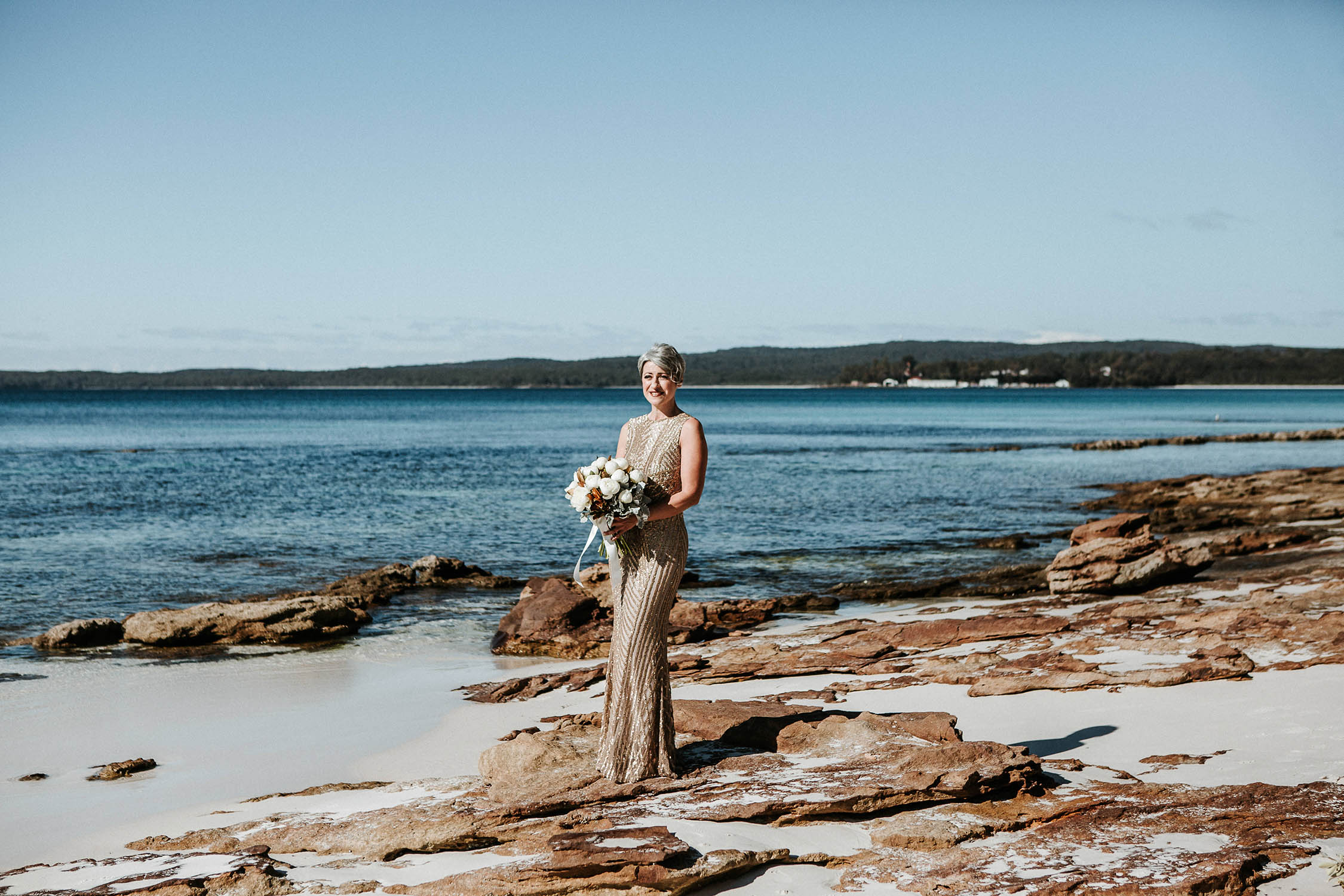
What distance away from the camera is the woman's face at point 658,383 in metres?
6.49

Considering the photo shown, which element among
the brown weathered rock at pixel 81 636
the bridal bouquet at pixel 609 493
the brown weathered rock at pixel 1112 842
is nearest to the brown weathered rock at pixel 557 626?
the brown weathered rock at pixel 81 636

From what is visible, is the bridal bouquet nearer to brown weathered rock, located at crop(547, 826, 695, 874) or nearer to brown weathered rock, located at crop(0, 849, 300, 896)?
brown weathered rock, located at crop(547, 826, 695, 874)

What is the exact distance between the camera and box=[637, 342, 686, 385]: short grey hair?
6.50 m

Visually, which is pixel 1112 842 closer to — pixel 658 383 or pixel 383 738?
pixel 658 383

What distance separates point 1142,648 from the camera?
10273 millimetres

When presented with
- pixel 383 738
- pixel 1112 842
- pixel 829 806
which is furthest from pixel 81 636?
pixel 1112 842

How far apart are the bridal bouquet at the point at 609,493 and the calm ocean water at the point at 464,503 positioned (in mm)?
9174

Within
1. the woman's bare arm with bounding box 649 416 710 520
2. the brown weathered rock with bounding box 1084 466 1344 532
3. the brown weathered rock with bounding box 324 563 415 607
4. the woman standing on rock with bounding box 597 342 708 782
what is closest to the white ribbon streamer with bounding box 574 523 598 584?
→ the woman standing on rock with bounding box 597 342 708 782

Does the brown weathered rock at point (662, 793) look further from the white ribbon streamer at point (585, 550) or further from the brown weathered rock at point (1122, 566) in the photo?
the brown weathered rock at point (1122, 566)

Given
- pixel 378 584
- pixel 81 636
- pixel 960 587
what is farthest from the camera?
pixel 378 584

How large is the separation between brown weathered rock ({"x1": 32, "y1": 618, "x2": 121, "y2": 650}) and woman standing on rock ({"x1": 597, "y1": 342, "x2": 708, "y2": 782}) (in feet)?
35.4

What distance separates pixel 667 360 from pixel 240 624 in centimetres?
1048

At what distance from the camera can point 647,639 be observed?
21.6ft

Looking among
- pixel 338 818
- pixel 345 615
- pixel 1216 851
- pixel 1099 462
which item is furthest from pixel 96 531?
pixel 1099 462
